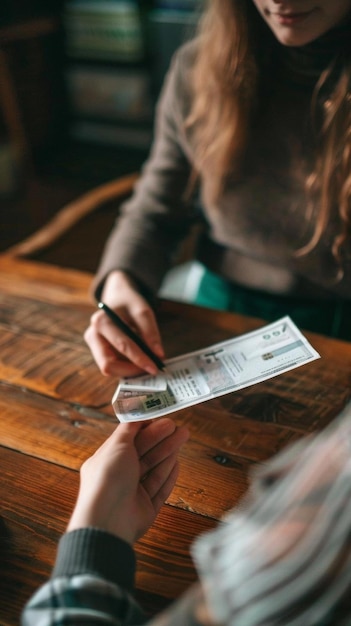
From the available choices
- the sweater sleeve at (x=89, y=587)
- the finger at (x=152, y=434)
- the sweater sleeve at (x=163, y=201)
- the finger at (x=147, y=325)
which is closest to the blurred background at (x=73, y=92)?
the sweater sleeve at (x=163, y=201)

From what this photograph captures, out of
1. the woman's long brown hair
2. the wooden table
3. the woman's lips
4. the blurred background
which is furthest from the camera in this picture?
the blurred background

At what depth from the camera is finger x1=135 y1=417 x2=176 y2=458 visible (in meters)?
0.68

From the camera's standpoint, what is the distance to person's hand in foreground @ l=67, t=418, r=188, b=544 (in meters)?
0.56

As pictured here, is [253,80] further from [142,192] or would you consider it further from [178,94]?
[142,192]

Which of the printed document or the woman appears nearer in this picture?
the printed document

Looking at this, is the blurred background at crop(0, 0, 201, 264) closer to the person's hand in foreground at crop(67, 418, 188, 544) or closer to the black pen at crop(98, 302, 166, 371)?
Answer: the black pen at crop(98, 302, 166, 371)

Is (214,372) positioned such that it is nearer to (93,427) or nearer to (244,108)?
(93,427)

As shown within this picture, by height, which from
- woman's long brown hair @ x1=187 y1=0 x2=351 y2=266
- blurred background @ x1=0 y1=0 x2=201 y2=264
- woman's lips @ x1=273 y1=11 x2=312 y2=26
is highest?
woman's lips @ x1=273 y1=11 x2=312 y2=26

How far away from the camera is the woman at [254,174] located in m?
0.97

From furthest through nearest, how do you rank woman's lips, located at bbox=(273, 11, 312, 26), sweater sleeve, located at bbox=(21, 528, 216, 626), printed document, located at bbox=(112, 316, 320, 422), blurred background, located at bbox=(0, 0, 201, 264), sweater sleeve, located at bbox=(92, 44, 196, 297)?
blurred background, located at bbox=(0, 0, 201, 264), sweater sleeve, located at bbox=(92, 44, 196, 297), woman's lips, located at bbox=(273, 11, 312, 26), printed document, located at bbox=(112, 316, 320, 422), sweater sleeve, located at bbox=(21, 528, 216, 626)

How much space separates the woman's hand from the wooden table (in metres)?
0.03

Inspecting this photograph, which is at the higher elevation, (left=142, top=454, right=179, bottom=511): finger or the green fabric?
(left=142, top=454, right=179, bottom=511): finger

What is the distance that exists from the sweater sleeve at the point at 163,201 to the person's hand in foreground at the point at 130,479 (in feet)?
1.57

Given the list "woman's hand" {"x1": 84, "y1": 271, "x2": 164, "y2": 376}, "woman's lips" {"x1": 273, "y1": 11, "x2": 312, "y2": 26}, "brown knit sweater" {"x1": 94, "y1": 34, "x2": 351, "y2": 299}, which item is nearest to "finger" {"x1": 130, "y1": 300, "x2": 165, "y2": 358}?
"woman's hand" {"x1": 84, "y1": 271, "x2": 164, "y2": 376}
